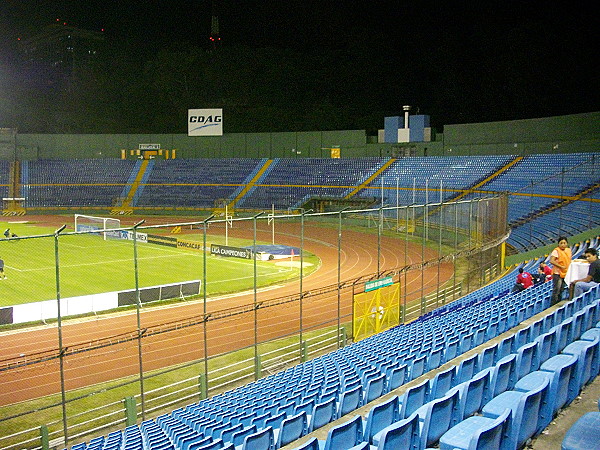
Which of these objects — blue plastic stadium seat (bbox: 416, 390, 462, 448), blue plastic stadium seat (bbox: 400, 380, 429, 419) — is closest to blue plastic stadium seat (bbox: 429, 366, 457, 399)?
blue plastic stadium seat (bbox: 400, 380, 429, 419)

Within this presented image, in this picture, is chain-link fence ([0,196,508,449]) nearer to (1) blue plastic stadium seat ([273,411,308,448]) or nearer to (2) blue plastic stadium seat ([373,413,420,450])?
(1) blue plastic stadium seat ([273,411,308,448])

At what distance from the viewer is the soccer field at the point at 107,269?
2630 centimetres

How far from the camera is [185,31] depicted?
88938mm

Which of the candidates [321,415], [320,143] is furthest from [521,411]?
[320,143]

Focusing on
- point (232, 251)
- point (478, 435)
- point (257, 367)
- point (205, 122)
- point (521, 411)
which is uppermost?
point (205, 122)

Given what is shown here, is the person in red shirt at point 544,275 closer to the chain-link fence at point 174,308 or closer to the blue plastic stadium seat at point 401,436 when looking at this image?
the chain-link fence at point 174,308

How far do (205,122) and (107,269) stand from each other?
38.6m

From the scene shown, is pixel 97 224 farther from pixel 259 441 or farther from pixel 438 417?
pixel 438 417

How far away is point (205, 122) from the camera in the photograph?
66.4 m

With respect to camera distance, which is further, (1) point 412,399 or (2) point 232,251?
(2) point 232,251

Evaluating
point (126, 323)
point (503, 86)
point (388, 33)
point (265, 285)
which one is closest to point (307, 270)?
point (265, 285)

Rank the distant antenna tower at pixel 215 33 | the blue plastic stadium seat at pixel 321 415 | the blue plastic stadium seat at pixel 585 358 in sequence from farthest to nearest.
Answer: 1. the distant antenna tower at pixel 215 33
2. the blue plastic stadium seat at pixel 321 415
3. the blue plastic stadium seat at pixel 585 358

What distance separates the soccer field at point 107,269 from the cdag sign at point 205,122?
29.5 meters

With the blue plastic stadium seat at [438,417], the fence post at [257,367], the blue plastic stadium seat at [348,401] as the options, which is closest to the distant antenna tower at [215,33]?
the fence post at [257,367]
